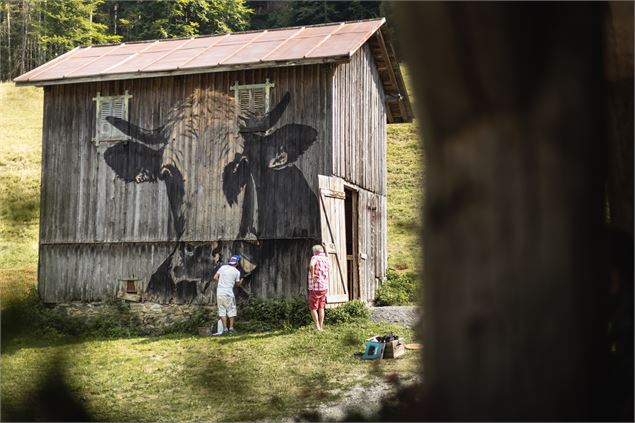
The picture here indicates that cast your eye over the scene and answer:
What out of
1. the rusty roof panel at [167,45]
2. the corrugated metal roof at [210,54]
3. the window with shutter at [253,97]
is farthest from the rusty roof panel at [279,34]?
the rusty roof panel at [167,45]

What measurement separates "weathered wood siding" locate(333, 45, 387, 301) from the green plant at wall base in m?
0.21

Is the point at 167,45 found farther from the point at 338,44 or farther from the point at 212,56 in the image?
the point at 338,44

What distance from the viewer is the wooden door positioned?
1485cm

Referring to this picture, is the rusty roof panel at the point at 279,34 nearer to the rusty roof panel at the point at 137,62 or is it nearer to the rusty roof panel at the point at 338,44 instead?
the rusty roof panel at the point at 338,44

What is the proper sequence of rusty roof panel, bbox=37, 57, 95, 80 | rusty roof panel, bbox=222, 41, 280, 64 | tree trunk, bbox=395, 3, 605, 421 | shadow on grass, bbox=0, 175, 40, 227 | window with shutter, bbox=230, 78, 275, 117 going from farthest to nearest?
rusty roof panel, bbox=37, 57, 95, 80 → window with shutter, bbox=230, 78, 275, 117 → rusty roof panel, bbox=222, 41, 280, 64 → shadow on grass, bbox=0, 175, 40, 227 → tree trunk, bbox=395, 3, 605, 421

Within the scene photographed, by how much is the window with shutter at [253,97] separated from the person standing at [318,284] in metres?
3.40

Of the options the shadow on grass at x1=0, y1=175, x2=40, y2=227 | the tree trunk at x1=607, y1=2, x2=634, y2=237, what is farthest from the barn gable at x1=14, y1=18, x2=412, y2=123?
the shadow on grass at x1=0, y1=175, x2=40, y2=227

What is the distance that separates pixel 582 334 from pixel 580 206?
182 mm

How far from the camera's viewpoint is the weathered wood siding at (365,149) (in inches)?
635

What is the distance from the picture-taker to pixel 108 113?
16672mm

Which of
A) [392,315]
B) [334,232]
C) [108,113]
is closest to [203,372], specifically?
[334,232]

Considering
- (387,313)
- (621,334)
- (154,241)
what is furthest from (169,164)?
(621,334)

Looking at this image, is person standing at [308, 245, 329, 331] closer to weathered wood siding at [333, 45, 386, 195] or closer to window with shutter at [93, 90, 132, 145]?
weathered wood siding at [333, 45, 386, 195]

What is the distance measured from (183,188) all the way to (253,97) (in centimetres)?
245
